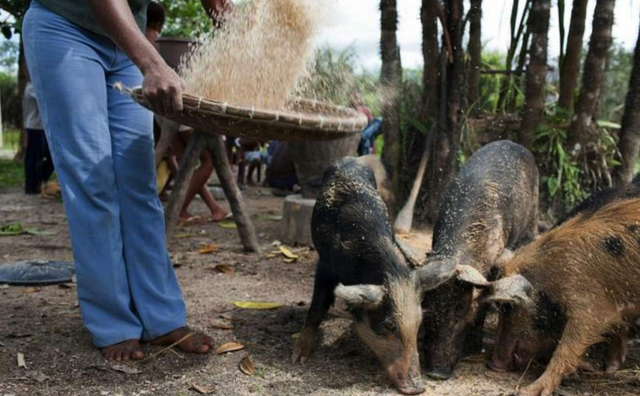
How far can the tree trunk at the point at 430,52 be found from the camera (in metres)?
6.45

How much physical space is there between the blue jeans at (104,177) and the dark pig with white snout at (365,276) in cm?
83

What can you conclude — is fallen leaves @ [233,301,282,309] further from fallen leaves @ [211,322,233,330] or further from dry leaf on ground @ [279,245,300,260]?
dry leaf on ground @ [279,245,300,260]

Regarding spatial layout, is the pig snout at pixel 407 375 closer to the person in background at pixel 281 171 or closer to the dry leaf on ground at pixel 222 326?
the dry leaf on ground at pixel 222 326

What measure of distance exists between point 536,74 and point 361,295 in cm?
422

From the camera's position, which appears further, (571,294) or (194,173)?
(194,173)

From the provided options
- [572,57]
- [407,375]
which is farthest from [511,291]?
[572,57]

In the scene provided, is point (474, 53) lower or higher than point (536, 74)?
higher

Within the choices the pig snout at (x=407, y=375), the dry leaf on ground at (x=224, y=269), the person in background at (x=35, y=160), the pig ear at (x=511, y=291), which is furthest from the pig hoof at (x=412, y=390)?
the person in background at (x=35, y=160)

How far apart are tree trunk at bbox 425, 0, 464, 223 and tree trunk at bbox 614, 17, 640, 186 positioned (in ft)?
4.94

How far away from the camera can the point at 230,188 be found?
5.89m

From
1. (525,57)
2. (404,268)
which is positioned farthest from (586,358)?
(525,57)

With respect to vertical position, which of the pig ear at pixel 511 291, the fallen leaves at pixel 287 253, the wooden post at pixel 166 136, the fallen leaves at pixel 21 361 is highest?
the wooden post at pixel 166 136

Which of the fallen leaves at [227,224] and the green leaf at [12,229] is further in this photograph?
the fallen leaves at [227,224]

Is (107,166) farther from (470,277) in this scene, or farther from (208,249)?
(208,249)
